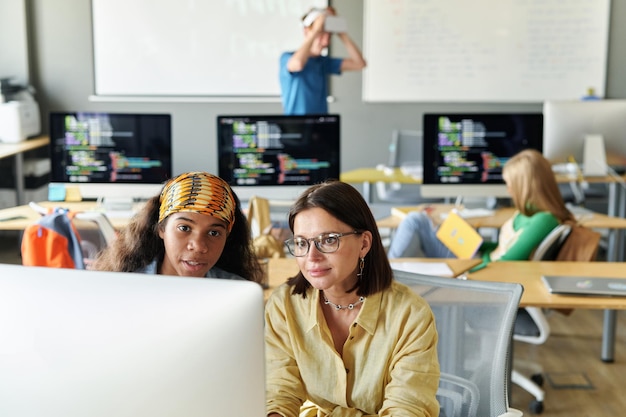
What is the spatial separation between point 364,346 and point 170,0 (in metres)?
5.03

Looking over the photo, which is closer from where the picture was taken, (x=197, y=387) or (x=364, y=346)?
(x=197, y=387)

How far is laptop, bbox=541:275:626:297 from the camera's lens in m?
2.98

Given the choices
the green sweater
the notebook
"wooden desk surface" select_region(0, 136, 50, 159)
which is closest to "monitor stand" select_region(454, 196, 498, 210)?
the green sweater

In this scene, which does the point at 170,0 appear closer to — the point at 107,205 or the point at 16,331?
the point at 107,205

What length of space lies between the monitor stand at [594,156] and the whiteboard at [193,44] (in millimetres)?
2451

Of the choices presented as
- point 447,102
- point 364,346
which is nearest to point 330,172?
point 364,346

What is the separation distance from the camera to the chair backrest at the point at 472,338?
223 centimetres

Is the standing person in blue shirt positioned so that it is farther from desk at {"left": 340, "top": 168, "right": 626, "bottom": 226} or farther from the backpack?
the backpack

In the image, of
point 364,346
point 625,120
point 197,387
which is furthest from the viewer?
point 625,120

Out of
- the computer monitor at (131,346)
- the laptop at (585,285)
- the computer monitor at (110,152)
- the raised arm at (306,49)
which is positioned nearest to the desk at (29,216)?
the computer monitor at (110,152)

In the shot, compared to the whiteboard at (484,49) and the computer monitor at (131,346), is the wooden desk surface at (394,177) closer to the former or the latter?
the whiteboard at (484,49)

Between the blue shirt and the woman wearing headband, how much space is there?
3.15 metres

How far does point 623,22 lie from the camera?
6441 mm

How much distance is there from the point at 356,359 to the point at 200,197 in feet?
1.61
